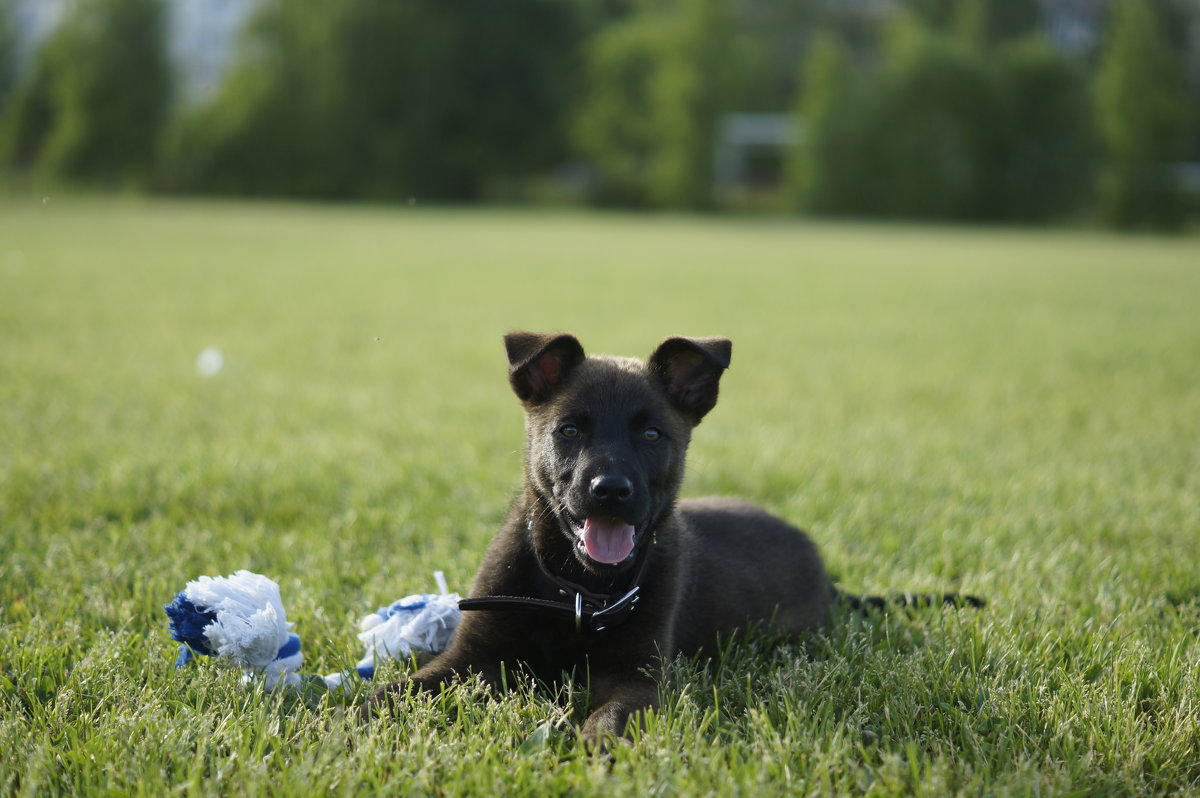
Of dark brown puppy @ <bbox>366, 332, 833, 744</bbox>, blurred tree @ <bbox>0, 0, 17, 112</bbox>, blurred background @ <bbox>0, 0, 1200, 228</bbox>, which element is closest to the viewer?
dark brown puppy @ <bbox>366, 332, 833, 744</bbox>

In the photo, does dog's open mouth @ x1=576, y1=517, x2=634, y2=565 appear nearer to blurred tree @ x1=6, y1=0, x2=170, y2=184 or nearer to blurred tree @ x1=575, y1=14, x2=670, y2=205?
blurred tree @ x1=6, y1=0, x2=170, y2=184

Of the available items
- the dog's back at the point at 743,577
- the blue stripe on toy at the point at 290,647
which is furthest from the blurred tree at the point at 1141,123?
the blue stripe on toy at the point at 290,647

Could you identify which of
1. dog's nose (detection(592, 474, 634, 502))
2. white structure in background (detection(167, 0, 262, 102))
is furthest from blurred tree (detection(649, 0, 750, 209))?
dog's nose (detection(592, 474, 634, 502))

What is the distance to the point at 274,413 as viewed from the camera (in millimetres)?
6410

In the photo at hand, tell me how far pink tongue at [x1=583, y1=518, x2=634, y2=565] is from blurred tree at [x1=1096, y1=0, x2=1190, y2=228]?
161 ft

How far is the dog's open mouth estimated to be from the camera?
2762 millimetres

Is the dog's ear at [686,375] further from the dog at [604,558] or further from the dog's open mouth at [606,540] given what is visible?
the dog's open mouth at [606,540]

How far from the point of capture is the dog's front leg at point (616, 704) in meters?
2.48

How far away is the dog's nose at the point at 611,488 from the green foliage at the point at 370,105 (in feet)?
165

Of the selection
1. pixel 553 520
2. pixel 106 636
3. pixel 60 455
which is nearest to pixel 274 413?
pixel 60 455

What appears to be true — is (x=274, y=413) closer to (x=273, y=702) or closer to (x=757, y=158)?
(x=273, y=702)

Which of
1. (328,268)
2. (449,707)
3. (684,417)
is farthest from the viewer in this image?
(328,268)

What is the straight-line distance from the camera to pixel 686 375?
3188 mm

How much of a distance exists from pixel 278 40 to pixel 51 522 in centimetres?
5404
